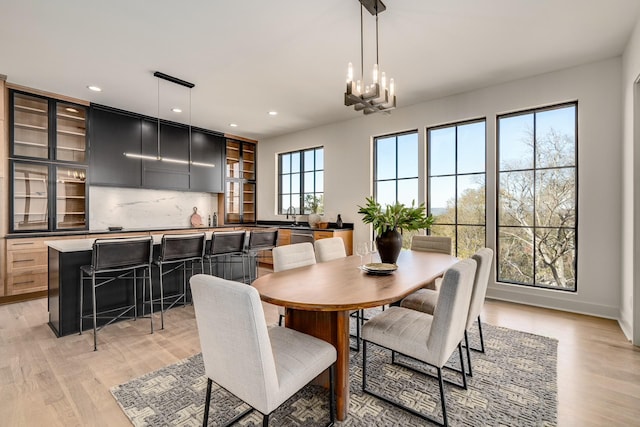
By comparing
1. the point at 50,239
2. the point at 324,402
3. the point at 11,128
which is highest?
the point at 11,128

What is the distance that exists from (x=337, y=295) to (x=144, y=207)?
5152mm

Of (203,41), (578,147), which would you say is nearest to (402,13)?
(203,41)

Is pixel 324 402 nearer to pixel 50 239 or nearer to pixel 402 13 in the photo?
pixel 402 13

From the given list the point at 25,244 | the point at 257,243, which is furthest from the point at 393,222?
the point at 25,244

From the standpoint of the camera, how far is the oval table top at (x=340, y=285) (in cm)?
147

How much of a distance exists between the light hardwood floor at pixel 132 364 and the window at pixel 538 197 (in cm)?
60

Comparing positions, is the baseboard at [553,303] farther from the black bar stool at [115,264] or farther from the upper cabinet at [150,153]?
the upper cabinet at [150,153]

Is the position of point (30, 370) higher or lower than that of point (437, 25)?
lower

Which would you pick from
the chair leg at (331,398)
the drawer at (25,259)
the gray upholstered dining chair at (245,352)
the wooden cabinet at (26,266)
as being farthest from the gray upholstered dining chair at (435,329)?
the wooden cabinet at (26,266)

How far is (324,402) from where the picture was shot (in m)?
1.82

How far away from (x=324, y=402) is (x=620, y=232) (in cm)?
357

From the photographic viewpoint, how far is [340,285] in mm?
1795

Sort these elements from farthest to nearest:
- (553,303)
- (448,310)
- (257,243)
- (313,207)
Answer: (313,207), (257,243), (553,303), (448,310)

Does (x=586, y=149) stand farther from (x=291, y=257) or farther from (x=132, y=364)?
(x=132, y=364)
